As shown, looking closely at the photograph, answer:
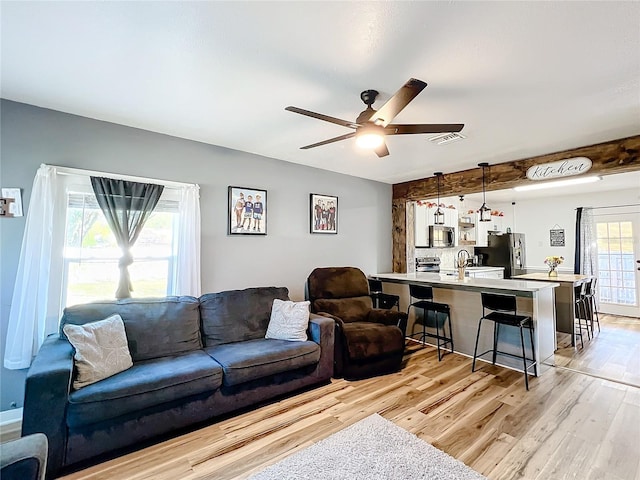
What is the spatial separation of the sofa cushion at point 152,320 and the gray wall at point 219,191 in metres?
0.51

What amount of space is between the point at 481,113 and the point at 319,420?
2918 millimetres

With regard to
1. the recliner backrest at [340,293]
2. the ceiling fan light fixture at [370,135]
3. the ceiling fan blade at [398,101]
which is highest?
the ceiling fan blade at [398,101]

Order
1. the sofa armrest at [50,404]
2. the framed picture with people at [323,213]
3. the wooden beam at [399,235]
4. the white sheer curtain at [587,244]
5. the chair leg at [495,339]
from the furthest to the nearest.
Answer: the white sheer curtain at [587,244] < the wooden beam at [399,235] < the framed picture with people at [323,213] < the chair leg at [495,339] < the sofa armrest at [50,404]

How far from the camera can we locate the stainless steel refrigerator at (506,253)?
680 cm

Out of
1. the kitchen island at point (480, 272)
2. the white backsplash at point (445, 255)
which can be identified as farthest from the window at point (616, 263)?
the white backsplash at point (445, 255)

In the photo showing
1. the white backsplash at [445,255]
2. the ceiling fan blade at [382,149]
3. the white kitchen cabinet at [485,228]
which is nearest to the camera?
the ceiling fan blade at [382,149]

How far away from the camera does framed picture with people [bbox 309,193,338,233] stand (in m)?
4.30

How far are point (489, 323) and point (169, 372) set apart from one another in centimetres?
358

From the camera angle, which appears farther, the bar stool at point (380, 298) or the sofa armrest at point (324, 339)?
the bar stool at point (380, 298)

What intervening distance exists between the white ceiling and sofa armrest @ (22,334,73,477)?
1.96 metres

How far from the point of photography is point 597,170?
320 centimetres

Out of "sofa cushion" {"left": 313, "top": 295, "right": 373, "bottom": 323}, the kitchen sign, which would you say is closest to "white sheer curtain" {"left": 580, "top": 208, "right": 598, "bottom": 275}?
the kitchen sign

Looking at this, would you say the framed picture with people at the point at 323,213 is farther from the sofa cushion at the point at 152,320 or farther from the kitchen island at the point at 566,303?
the kitchen island at the point at 566,303

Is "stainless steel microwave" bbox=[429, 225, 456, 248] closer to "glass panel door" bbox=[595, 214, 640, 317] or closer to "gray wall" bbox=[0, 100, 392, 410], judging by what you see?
"gray wall" bbox=[0, 100, 392, 410]
